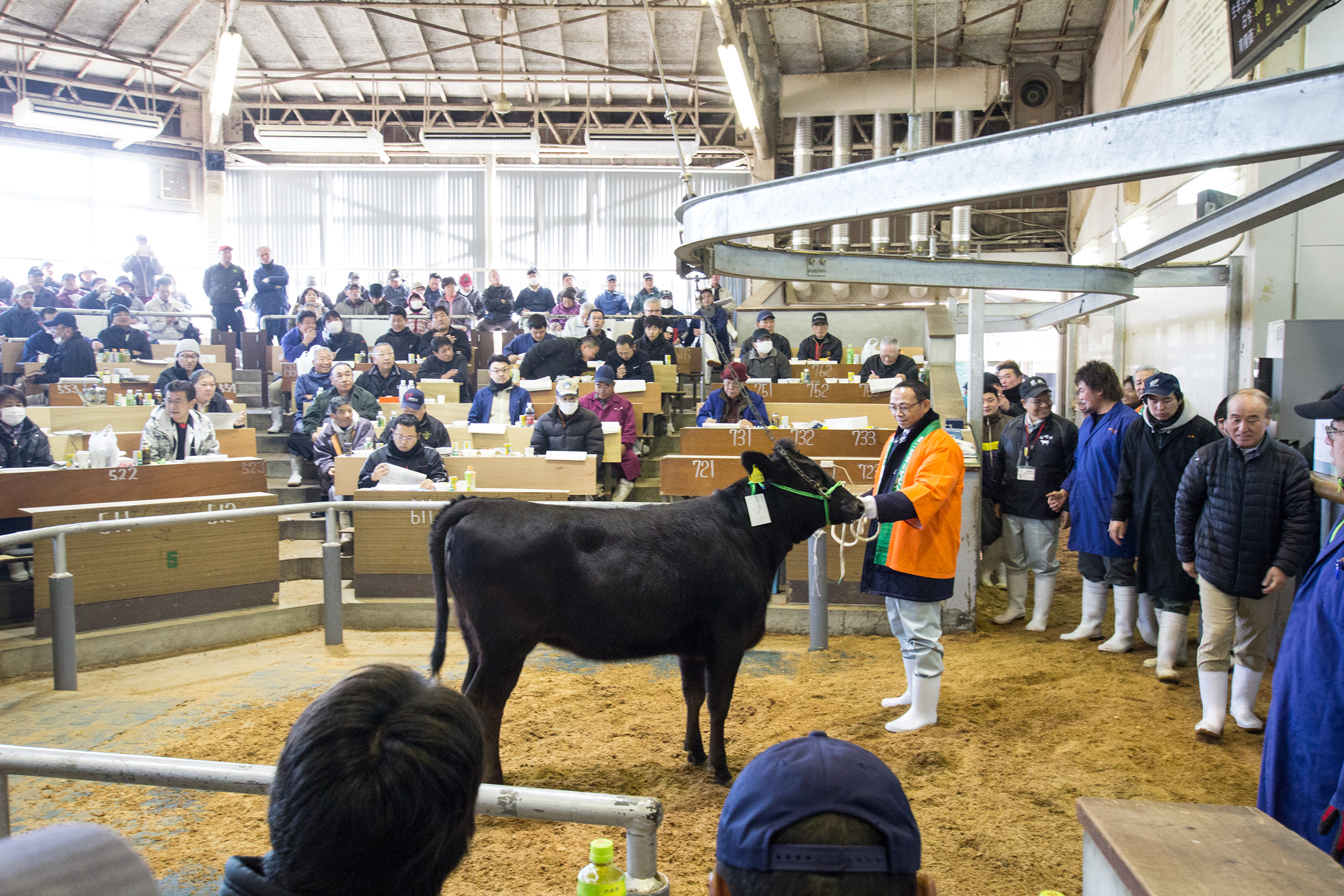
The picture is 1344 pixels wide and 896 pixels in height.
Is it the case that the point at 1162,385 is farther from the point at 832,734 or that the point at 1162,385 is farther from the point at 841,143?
the point at 841,143

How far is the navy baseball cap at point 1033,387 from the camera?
23.6 feet

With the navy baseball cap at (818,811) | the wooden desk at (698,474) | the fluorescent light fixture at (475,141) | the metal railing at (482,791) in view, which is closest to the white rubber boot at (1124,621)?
the wooden desk at (698,474)

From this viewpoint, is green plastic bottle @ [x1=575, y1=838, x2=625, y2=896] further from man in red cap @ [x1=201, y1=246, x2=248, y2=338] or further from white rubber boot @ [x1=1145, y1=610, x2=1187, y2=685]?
man in red cap @ [x1=201, y1=246, x2=248, y2=338]

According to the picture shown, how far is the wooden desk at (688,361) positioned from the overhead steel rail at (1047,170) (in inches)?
358

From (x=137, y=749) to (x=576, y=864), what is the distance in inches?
101

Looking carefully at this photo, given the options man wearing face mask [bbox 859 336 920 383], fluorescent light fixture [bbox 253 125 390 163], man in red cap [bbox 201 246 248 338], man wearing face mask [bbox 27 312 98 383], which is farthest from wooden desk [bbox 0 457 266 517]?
fluorescent light fixture [bbox 253 125 390 163]

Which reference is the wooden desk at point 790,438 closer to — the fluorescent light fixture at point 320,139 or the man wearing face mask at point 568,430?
the man wearing face mask at point 568,430

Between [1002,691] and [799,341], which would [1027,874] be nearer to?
[1002,691]

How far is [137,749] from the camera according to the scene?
15.1 feet

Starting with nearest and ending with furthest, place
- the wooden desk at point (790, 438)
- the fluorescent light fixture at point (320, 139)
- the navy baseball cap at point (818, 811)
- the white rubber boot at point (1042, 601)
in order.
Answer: the navy baseball cap at point (818, 811) → the white rubber boot at point (1042, 601) → the wooden desk at point (790, 438) → the fluorescent light fixture at point (320, 139)

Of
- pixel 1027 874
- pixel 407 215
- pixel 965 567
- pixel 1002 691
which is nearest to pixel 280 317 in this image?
pixel 407 215

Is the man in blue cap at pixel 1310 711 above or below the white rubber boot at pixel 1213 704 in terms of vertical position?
above

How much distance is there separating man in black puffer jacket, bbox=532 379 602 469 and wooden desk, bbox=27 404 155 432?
406cm

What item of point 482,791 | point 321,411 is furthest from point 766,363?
point 482,791
